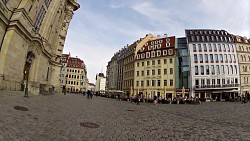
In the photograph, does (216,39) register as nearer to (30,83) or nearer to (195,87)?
(195,87)

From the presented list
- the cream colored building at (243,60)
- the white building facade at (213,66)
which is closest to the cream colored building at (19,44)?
the white building facade at (213,66)

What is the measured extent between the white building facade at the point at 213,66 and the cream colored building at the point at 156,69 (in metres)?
6.12

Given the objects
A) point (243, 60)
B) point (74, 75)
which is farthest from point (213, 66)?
point (74, 75)

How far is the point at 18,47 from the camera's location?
726 inches

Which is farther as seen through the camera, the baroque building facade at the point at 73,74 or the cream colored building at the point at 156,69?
the baroque building facade at the point at 73,74

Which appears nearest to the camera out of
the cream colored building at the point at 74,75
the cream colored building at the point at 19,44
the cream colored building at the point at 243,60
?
the cream colored building at the point at 19,44

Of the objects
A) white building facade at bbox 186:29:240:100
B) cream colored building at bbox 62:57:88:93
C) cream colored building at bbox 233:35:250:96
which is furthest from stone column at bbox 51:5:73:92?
cream colored building at bbox 62:57:88:93

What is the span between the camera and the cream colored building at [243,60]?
52.5 meters

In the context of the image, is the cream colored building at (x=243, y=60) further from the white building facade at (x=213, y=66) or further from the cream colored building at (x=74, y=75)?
the cream colored building at (x=74, y=75)

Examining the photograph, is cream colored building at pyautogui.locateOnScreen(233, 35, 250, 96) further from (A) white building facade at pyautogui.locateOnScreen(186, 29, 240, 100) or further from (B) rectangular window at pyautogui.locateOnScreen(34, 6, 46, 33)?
(B) rectangular window at pyautogui.locateOnScreen(34, 6, 46, 33)

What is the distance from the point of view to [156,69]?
56594 mm

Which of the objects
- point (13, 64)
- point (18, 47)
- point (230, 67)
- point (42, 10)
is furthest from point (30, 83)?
point (230, 67)

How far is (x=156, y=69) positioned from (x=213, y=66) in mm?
17571

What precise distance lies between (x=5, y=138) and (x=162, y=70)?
53176 millimetres
